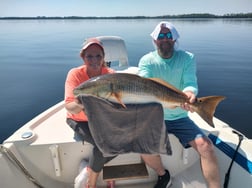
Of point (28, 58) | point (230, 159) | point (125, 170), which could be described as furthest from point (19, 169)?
point (28, 58)

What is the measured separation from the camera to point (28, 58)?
19734 millimetres

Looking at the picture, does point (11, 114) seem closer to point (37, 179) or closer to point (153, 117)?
point (37, 179)

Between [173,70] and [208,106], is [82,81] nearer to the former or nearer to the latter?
[173,70]

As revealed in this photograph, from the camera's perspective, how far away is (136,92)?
8.22 ft

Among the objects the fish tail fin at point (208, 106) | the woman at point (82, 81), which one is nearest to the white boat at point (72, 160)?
the woman at point (82, 81)

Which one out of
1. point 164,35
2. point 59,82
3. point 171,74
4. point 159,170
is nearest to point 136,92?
point 171,74

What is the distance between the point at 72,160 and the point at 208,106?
1.87m

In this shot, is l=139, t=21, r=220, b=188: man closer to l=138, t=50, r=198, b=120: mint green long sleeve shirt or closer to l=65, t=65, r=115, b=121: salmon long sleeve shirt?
l=138, t=50, r=198, b=120: mint green long sleeve shirt

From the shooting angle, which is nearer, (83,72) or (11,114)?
(83,72)

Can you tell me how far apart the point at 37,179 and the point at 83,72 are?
1494 mm

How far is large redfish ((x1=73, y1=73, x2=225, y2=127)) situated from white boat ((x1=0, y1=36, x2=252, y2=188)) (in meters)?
0.84

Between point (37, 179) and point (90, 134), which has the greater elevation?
Result: point (90, 134)

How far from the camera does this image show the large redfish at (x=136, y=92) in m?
2.43

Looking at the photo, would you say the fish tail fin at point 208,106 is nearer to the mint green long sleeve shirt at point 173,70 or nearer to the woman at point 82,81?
the mint green long sleeve shirt at point 173,70
